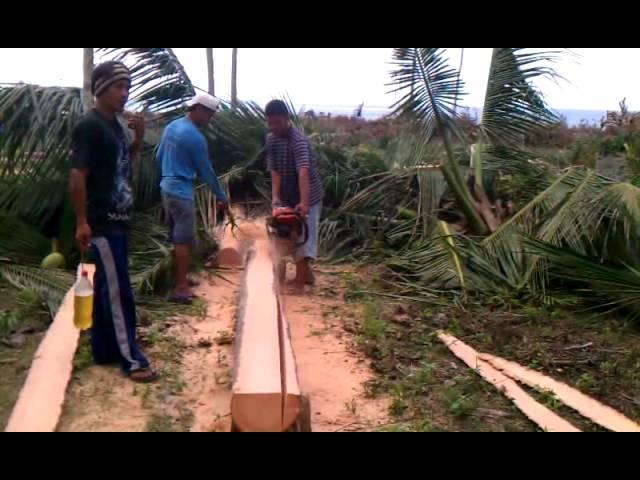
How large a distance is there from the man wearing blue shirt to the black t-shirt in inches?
59.7

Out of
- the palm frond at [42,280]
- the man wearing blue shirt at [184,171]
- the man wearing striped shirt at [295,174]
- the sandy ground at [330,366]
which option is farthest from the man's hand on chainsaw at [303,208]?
the palm frond at [42,280]

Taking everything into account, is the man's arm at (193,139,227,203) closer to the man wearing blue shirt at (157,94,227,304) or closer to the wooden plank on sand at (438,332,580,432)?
the man wearing blue shirt at (157,94,227,304)

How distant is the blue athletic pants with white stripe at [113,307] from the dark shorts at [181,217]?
1.61m

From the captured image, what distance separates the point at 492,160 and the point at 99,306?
5.11 meters

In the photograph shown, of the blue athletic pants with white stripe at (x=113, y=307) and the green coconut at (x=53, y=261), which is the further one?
the green coconut at (x=53, y=261)

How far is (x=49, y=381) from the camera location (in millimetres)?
3963

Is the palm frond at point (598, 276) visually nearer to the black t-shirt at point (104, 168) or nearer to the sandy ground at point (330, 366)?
the sandy ground at point (330, 366)

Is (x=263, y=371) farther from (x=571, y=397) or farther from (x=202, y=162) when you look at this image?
(x=202, y=162)

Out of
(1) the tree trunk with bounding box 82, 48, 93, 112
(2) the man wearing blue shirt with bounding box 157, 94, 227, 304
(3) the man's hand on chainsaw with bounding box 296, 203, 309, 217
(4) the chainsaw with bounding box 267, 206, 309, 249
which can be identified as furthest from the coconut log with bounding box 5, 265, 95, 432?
(1) the tree trunk with bounding box 82, 48, 93, 112

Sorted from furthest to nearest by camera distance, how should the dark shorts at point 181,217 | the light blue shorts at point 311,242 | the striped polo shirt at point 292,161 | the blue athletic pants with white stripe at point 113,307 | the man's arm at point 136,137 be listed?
the light blue shorts at point 311,242 < the striped polo shirt at point 292,161 < the dark shorts at point 181,217 < the man's arm at point 136,137 < the blue athletic pants with white stripe at point 113,307

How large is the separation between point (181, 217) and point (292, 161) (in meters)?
1.08

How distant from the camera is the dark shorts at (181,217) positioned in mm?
5915

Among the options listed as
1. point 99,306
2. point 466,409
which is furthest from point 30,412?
point 466,409

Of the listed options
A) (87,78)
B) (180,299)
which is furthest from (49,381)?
(87,78)
